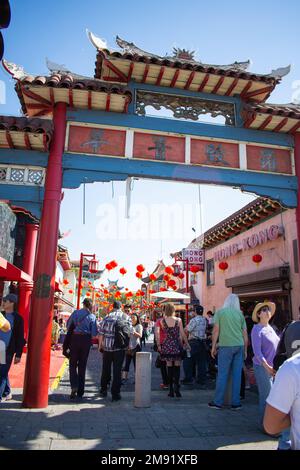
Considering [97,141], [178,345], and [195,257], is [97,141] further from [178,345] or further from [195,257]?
[195,257]

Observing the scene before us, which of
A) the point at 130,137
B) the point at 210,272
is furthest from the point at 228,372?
the point at 210,272

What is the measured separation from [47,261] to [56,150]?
2139mm

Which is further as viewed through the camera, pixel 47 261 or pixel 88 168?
pixel 88 168

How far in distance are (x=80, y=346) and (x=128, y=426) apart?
218 centimetres

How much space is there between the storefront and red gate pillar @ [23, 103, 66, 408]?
20.5 feet

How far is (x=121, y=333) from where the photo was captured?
6602 mm

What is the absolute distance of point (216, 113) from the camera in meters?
7.58

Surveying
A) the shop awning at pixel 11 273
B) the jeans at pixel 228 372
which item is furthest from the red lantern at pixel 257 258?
the shop awning at pixel 11 273

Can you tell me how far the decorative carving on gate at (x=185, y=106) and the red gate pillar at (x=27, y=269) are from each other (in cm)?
843

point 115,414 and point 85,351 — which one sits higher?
point 85,351
